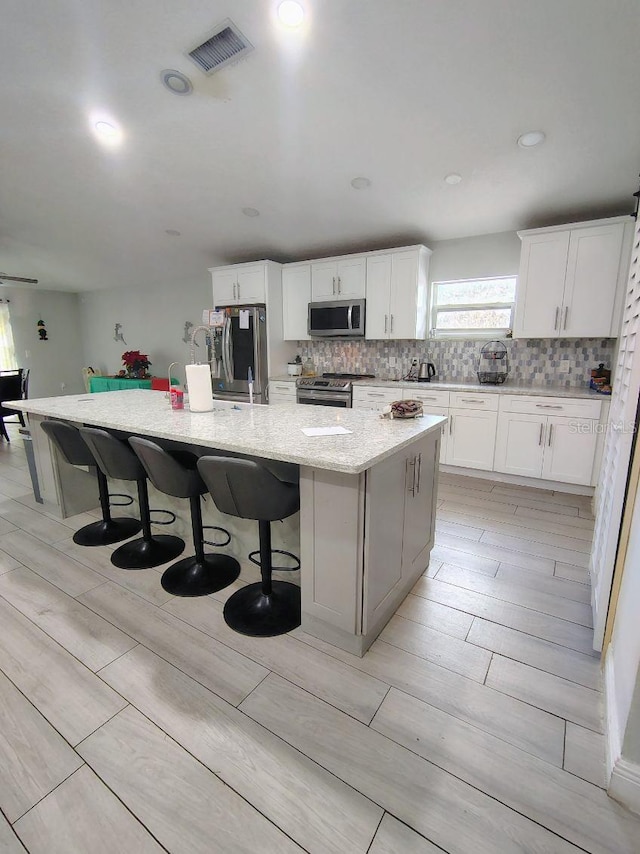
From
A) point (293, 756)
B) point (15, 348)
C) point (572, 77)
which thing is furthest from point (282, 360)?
point (15, 348)

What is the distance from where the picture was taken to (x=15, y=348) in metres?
7.34

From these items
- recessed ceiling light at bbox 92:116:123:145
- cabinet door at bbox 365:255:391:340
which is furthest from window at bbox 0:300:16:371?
cabinet door at bbox 365:255:391:340

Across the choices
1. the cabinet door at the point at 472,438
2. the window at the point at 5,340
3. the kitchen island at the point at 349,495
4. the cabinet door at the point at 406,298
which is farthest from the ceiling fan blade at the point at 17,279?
the cabinet door at the point at 472,438

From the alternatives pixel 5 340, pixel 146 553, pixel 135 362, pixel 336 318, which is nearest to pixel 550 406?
pixel 336 318

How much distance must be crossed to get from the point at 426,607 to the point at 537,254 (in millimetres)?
3203

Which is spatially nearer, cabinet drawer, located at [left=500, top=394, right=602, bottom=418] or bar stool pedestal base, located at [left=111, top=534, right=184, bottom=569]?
bar stool pedestal base, located at [left=111, top=534, right=184, bottom=569]

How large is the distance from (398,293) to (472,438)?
1.75 m

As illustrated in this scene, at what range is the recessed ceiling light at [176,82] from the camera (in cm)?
248

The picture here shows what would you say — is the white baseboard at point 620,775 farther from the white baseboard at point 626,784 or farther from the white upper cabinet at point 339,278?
the white upper cabinet at point 339,278

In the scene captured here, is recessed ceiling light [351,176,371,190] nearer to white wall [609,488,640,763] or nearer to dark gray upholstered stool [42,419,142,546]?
dark gray upholstered stool [42,419,142,546]

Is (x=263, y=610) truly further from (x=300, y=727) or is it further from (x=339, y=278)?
(x=339, y=278)

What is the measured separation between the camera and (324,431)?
5.81 ft

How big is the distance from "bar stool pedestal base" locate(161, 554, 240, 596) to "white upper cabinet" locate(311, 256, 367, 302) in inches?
132

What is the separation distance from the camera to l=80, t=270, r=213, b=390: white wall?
21.0 feet
